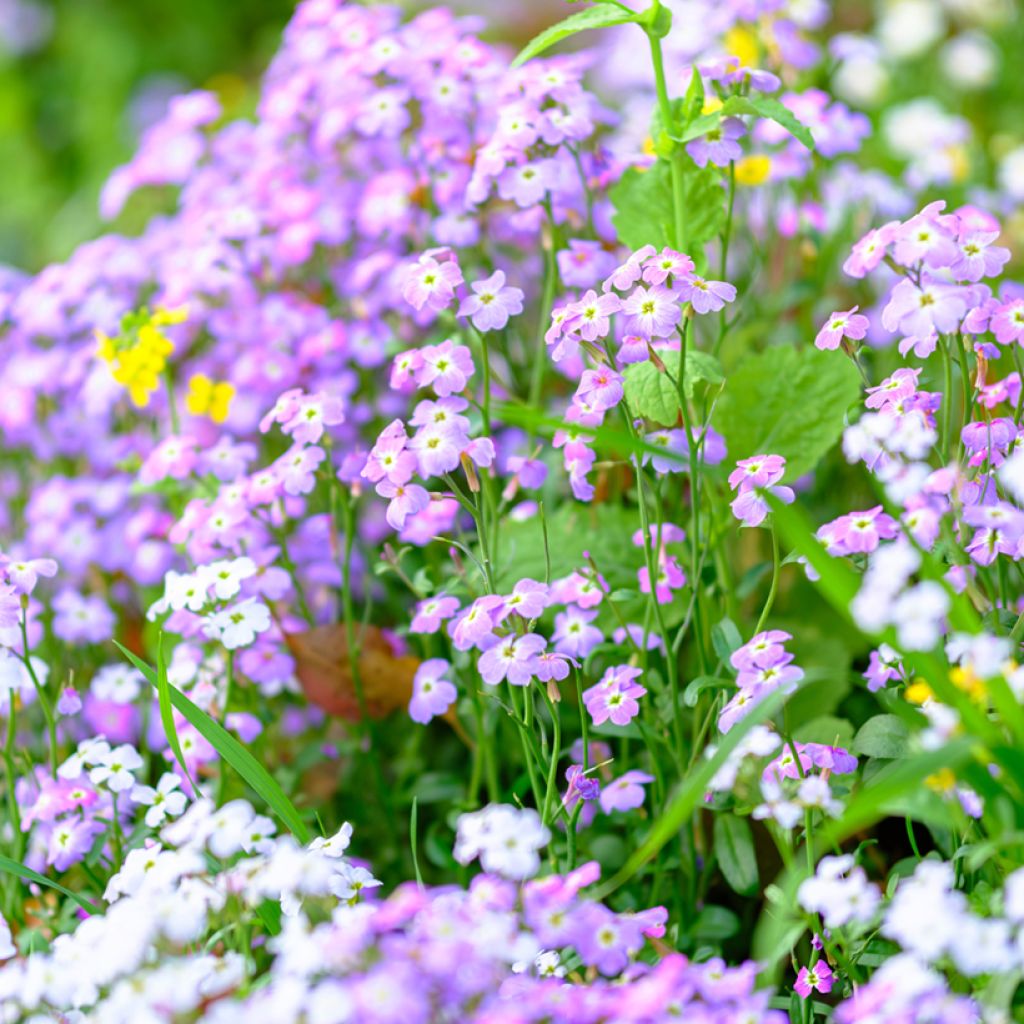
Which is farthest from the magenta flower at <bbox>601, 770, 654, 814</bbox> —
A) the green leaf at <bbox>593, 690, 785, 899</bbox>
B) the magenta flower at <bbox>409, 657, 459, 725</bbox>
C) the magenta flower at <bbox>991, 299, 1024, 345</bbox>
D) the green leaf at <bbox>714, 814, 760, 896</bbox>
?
the magenta flower at <bbox>991, 299, 1024, 345</bbox>

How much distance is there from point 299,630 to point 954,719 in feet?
3.86

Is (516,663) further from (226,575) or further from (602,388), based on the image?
(226,575)

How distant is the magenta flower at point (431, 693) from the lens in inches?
65.8

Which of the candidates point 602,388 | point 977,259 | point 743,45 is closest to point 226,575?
point 602,388

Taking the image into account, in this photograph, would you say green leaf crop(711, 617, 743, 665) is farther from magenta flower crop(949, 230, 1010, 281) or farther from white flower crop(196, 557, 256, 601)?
white flower crop(196, 557, 256, 601)

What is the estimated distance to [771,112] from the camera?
1.61 meters

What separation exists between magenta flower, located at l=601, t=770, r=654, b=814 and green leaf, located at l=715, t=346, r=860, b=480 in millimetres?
520

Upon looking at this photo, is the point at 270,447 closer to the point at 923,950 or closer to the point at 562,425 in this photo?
the point at 562,425

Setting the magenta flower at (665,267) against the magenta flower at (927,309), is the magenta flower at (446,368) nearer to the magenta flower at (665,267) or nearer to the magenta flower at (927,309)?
the magenta flower at (665,267)

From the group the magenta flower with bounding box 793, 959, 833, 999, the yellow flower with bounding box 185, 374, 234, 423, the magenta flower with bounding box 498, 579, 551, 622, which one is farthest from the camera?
the yellow flower with bounding box 185, 374, 234, 423

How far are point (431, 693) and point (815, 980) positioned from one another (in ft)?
2.01

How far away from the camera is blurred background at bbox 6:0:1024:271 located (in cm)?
314

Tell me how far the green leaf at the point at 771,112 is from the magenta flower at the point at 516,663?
736 mm

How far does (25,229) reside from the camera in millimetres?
4332
